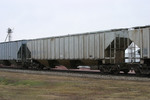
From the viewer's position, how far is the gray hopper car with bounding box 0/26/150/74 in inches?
692

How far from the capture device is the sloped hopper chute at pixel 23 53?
29.1 m

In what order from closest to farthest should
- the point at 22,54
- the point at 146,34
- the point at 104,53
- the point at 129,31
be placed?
1. the point at 146,34
2. the point at 129,31
3. the point at 104,53
4. the point at 22,54

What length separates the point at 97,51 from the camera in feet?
67.4

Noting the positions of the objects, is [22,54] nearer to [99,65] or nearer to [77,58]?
[77,58]

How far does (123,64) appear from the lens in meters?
18.6

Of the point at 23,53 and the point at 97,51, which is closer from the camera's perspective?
the point at 97,51

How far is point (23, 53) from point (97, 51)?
12826 millimetres

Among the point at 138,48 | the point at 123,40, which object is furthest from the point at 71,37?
the point at 138,48

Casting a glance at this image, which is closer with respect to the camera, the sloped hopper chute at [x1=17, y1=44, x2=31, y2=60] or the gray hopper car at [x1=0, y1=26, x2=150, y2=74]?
the gray hopper car at [x1=0, y1=26, x2=150, y2=74]

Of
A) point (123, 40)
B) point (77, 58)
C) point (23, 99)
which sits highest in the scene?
point (123, 40)

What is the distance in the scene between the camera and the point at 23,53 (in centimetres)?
2981

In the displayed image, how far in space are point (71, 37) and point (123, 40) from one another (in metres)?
6.04

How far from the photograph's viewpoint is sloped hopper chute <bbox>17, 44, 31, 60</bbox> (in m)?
29.1

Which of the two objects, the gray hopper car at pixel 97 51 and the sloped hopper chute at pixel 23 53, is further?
the sloped hopper chute at pixel 23 53
